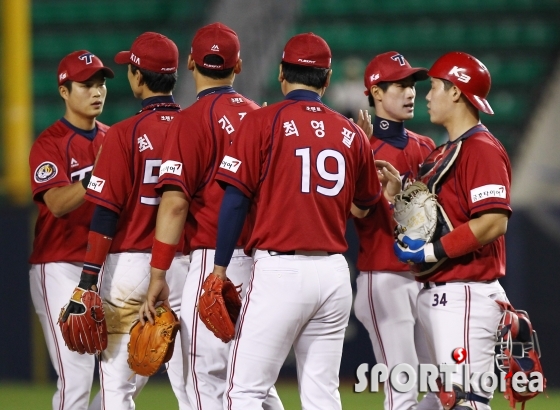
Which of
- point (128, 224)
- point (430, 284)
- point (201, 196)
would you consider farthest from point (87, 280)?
point (430, 284)

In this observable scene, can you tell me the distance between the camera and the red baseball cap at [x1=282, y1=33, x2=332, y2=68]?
4059 mm

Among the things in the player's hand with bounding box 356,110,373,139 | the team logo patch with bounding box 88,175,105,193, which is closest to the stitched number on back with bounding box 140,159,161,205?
the team logo patch with bounding box 88,175,105,193

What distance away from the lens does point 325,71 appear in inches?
164

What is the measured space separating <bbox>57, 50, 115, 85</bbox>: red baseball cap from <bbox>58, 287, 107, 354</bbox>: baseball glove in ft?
4.20

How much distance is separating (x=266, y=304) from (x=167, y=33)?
27.7 feet

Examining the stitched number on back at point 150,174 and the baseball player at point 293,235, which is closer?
the baseball player at point 293,235

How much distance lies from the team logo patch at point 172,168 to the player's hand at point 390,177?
3.28 ft

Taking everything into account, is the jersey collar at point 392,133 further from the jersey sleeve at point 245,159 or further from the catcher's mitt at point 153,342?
the catcher's mitt at point 153,342

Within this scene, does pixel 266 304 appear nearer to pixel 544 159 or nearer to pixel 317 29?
pixel 544 159

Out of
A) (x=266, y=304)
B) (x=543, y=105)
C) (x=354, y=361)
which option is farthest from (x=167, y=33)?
(x=266, y=304)

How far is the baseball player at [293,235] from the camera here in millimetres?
3891

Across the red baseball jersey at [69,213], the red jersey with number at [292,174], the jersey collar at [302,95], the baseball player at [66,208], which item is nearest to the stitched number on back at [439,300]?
the red jersey with number at [292,174]

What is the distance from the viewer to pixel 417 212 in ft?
13.9

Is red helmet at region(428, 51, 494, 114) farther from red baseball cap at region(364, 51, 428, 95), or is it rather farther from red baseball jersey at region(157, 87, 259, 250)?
red baseball jersey at region(157, 87, 259, 250)
